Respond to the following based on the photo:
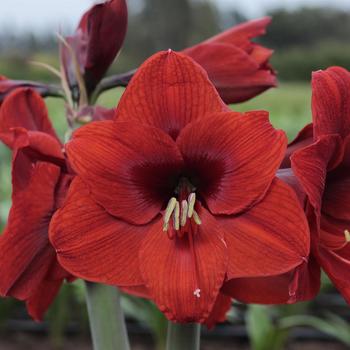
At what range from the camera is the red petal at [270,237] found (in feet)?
1.64

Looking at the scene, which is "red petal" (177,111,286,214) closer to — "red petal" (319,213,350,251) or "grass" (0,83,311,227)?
"red petal" (319,213,350,251)

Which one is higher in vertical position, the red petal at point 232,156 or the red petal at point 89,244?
the red petal at point 232,156

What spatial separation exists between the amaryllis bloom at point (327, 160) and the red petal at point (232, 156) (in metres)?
0.02

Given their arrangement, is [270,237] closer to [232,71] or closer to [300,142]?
[300,142]

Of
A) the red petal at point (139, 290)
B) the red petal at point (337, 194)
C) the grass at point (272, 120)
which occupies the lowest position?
the grass at point (272, 120)

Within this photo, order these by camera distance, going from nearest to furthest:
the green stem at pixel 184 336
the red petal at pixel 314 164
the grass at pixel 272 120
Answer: the red petal at pixel 314 164 → the green stem at pixel 184 336 → the grass at pixel 272 120

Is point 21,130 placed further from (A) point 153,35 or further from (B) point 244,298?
(A) point 153,35

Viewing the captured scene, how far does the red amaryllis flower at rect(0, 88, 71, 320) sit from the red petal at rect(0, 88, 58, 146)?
0.03m

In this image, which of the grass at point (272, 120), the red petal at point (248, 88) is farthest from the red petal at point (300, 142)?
the grass at point (272, 120)

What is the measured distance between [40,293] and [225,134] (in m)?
0.23

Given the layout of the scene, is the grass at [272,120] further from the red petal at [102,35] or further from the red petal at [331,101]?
the red petal at [331,101]

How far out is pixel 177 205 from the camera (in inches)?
21.1

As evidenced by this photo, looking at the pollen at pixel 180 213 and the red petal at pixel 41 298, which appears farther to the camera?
the red petal at pixel 41 298

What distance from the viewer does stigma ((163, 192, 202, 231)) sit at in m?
0.52
